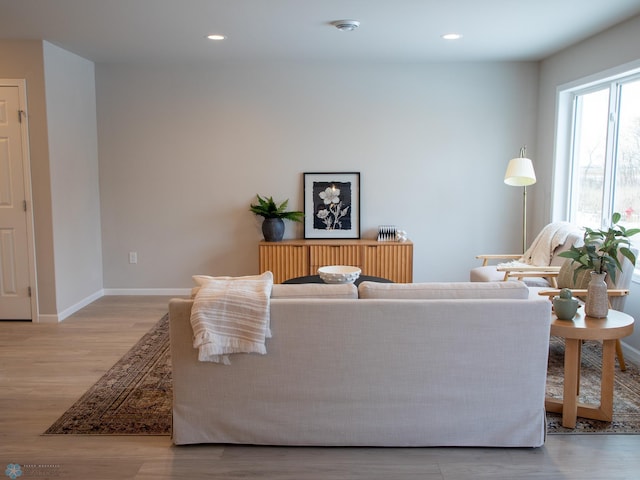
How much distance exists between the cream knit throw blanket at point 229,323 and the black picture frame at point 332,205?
3.27 m

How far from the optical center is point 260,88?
558 cm

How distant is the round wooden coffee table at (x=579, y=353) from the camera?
275 cm

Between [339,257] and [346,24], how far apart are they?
2206 millimetres

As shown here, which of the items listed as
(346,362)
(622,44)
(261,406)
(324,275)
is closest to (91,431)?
(261,406)

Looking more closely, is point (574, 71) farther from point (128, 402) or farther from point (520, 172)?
point (128, 402)

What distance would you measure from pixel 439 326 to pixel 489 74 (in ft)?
12.6

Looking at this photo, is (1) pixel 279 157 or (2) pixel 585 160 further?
(1) pixel 279 157

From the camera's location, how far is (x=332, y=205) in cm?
569

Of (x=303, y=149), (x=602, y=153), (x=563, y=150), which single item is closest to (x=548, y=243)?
(x=602, y=153)

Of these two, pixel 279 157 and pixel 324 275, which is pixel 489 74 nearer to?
pixel 279 157

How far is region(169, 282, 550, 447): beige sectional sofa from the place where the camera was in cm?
249

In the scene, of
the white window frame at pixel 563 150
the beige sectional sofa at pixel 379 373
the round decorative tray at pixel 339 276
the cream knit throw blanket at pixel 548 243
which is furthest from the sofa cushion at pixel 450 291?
the white window frame at pixel 563 150

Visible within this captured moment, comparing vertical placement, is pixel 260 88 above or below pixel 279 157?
above

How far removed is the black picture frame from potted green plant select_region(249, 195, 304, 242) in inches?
9.2
